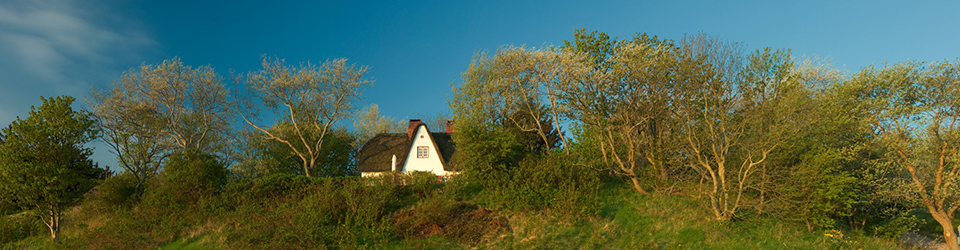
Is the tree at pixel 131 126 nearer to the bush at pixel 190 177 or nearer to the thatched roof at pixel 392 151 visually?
the bush at pixel 190 177

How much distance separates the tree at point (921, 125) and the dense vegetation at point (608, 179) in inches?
3.4

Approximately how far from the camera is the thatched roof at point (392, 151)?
3111 cm

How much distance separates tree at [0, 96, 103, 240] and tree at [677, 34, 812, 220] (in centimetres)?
2407

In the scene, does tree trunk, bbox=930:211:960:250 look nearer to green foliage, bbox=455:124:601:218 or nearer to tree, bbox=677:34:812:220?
tree, bbox=677:34:812:220

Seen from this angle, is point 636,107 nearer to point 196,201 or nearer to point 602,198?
point 602,198

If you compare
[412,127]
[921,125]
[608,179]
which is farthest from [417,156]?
[921,125]

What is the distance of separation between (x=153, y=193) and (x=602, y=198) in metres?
18.3

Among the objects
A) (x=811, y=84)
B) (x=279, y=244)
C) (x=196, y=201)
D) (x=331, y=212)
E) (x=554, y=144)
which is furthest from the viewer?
(x=554, y=144)

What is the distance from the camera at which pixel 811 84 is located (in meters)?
22.9

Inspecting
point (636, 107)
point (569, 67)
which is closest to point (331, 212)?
point (569, 67)

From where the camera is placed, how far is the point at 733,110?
15.4 m

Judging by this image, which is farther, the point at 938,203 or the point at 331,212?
the point at 938,203

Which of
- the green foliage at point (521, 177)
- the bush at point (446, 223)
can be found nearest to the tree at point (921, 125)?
the green foliage at point (521, 177)

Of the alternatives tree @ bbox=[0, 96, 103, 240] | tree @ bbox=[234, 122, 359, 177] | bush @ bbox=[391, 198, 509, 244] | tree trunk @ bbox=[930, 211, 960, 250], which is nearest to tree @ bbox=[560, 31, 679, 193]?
bush @ bbox=[391, 198, 509, 244]
